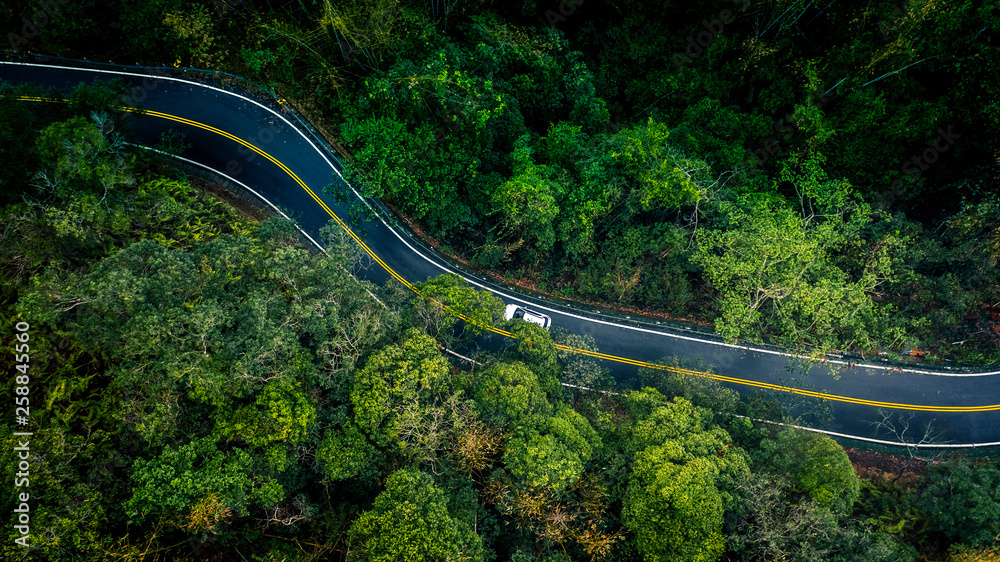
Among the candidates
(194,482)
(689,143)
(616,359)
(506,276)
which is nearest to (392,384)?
(194,482)

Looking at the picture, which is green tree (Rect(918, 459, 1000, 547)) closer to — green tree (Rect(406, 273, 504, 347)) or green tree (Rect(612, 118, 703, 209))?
green tree (Rect(612, 118, 703, 209))

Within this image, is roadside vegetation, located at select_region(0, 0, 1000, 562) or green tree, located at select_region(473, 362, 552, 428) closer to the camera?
roadside vegetation, located at select_region(0, 0, 1000, 562)

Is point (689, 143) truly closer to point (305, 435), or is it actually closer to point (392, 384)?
point (392, 384)

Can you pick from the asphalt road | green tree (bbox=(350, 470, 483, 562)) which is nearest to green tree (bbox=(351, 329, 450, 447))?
green tree (bbox=(350, 470, 483, 562))

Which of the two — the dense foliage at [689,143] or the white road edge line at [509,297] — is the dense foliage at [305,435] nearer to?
the white road edge line at [509,297]

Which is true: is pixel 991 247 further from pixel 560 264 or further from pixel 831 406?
pixel 560 264

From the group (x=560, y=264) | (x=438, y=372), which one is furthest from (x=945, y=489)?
(x=438, y=372)
